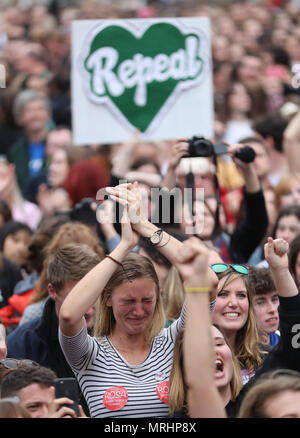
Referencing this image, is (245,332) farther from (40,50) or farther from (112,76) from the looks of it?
(40,50)

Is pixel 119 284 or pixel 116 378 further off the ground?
pixel 119 284

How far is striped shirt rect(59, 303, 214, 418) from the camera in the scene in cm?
379

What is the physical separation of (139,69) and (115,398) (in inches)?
120

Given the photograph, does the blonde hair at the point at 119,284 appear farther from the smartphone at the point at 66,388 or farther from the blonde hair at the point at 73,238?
the blonde hair at the point at 73,238

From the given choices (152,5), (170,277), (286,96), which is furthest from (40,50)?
(170,277)

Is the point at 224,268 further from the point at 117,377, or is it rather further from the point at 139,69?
the point at 139,69

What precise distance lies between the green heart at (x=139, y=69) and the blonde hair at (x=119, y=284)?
2296mm

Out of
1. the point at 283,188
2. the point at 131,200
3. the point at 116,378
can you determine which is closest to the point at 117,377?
the point at 116,378

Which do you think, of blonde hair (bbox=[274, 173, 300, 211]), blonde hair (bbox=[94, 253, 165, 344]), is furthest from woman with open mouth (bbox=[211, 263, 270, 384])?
blonde hair (bbox=[274, 173, 300, 211])

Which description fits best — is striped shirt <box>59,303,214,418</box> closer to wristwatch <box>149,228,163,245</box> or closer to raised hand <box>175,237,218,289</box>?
wristwatch <box>149,228,163,245</box>

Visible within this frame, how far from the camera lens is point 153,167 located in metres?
6.96

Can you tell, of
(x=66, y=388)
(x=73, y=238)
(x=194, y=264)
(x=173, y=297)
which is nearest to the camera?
(x=194, y=264)

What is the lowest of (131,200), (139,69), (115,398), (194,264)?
(115,398)

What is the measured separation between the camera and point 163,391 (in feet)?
12.6
